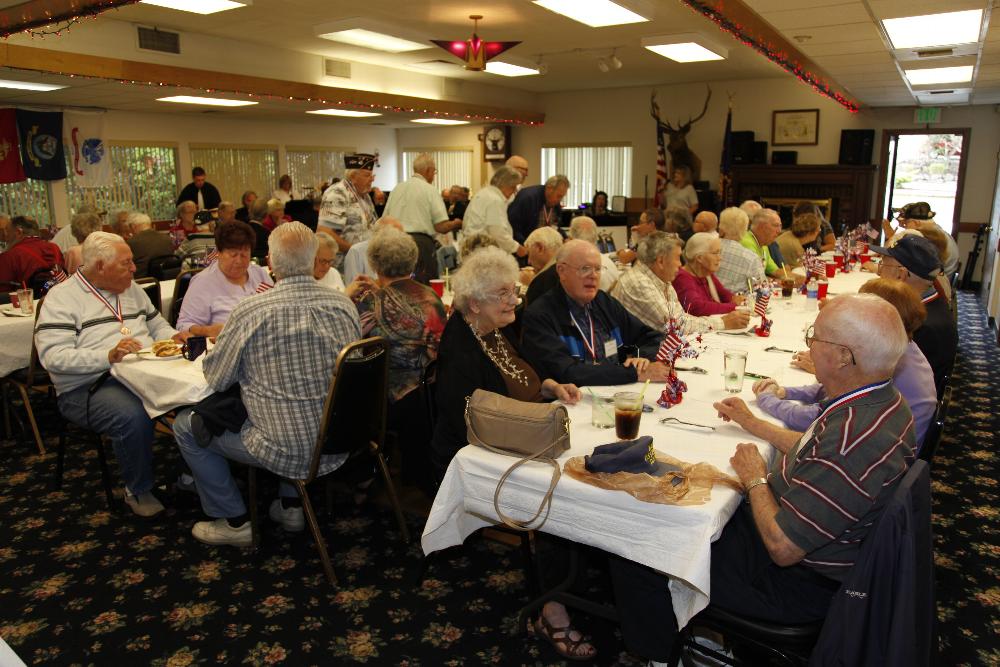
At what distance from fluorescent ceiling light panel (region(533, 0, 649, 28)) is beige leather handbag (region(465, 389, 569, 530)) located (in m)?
4.59

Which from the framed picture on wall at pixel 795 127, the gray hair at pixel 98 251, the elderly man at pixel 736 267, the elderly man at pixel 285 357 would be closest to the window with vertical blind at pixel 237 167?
the framed picture on wall at pixel 795 127

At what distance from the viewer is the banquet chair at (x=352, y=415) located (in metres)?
2.70

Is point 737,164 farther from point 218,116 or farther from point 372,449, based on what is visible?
point 372,449

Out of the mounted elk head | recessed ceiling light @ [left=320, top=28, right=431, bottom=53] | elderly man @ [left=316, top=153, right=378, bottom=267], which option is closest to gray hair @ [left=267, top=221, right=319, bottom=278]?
elderly man @ [left=316, top=153, right=378, bottom=267]

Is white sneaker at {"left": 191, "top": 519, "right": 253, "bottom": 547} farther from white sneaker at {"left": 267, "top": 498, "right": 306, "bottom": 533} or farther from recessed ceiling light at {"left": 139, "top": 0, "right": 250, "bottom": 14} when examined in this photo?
recessed ceiling light at {"left": 139, "top": 0, "right": 250, "bottom": 14}

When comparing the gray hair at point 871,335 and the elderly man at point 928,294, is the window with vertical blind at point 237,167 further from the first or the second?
the gray hair at point 871,335

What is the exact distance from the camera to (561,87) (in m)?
12.8

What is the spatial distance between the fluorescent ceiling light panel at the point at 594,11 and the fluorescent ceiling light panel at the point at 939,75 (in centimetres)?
308

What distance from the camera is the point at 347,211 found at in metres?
5.92

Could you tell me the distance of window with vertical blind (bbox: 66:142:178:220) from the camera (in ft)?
36.4

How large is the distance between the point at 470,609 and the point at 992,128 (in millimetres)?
11806

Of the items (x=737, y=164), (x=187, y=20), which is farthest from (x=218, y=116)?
(x=737, y=164)

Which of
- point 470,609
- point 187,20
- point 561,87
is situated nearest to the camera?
point 470,609

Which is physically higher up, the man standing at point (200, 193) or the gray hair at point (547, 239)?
the man standing at point (200, 193)
